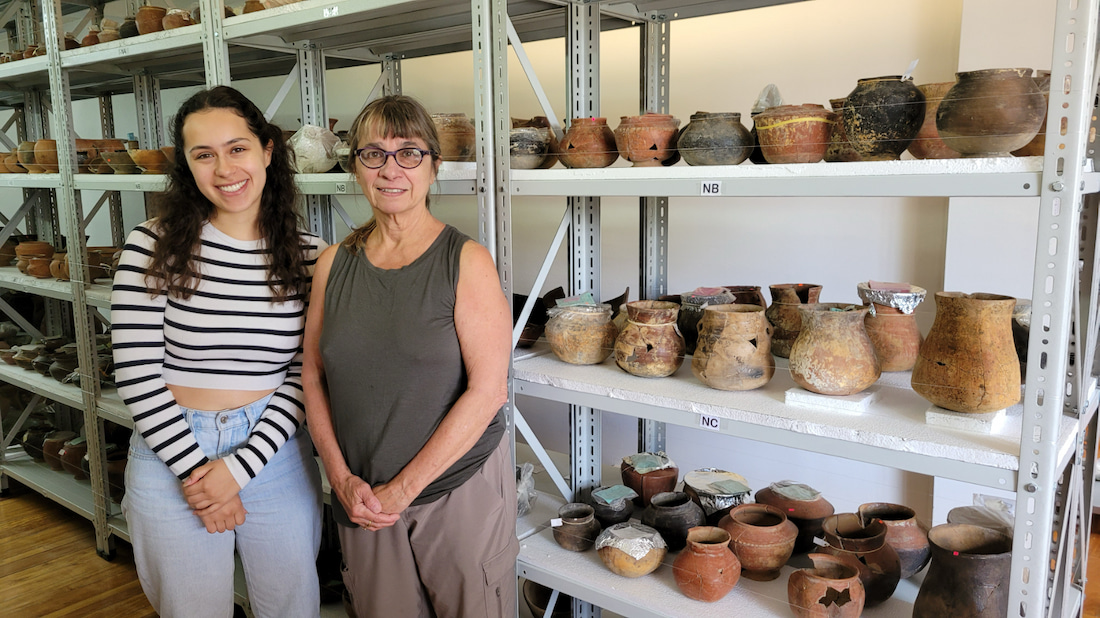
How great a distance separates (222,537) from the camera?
1575 mm

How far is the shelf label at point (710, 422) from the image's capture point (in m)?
1.43

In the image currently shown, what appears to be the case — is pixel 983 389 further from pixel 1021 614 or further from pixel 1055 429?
pixel 1021 614

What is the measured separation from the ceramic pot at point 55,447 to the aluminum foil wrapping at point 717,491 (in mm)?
2932

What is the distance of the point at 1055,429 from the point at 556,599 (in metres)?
1.21

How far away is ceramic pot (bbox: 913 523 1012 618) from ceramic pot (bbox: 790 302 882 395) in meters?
0.33

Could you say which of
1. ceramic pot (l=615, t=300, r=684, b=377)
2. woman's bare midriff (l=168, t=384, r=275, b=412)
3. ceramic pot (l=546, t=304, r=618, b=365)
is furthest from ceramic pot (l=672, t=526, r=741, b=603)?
woman's bare midriff (l=168, t=384, r=275, b=412)

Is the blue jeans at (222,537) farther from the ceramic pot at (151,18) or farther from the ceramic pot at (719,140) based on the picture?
the ceramic pot at (151,18)

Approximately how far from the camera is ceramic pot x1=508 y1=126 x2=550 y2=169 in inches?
67.8

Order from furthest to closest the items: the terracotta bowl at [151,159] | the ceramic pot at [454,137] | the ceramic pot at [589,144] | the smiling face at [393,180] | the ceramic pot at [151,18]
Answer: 1. the terracotta bowl at [151,159]
2. the ceramic pot at [151,18]
3. the ceramic pot at [454,137]
4. the ceramic pot at [589,144]
5. the smiling face at [393,180]

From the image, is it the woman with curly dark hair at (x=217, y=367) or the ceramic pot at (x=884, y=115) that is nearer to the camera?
the ceramic pot at (x=884, y=115)

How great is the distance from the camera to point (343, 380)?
138 centimetres

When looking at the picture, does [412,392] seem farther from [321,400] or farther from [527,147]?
[527,147]

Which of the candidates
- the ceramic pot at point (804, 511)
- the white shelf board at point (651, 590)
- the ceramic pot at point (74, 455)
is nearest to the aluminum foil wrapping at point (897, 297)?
the ceramic pot at point (804, 511)

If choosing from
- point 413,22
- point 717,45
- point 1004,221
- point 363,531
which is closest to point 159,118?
point 413,22
